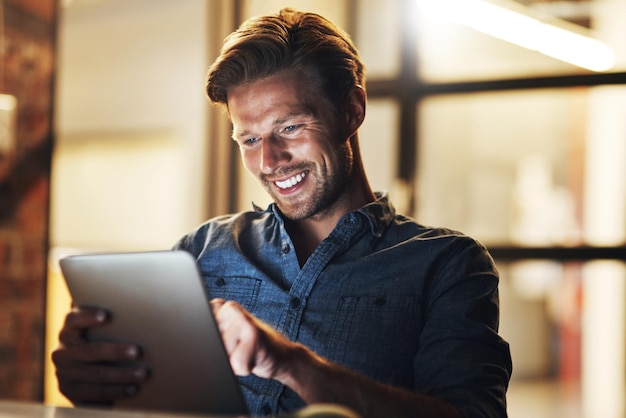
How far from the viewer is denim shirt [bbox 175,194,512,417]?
1.24 m

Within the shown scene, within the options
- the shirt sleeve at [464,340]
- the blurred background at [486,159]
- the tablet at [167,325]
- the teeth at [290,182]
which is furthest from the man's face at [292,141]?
the blurred background at [486,159]

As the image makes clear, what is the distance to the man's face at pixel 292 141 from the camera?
4.87 ft

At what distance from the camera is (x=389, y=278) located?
139 centimetres

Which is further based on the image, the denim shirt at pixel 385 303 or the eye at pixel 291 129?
the eye at pixel 291 129

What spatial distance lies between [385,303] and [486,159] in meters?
1.86

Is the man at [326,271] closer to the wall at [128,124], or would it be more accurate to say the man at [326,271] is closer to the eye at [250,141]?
the eye at [250,141]

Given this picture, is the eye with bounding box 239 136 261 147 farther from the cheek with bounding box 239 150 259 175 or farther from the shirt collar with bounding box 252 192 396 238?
the shirt collar with bounding box 252 192 396 238

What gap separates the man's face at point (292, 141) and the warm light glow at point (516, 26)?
1.68 m

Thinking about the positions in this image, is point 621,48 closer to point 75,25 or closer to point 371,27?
point 371,27

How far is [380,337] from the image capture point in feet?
4.42

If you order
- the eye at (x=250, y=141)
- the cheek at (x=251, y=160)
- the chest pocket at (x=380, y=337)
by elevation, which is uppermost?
the eye at (x=250, y=141)

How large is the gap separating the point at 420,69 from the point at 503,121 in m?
0.38

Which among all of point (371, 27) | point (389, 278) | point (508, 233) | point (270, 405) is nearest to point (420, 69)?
point (371, 27)

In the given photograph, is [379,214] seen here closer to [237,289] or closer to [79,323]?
[237,289]
